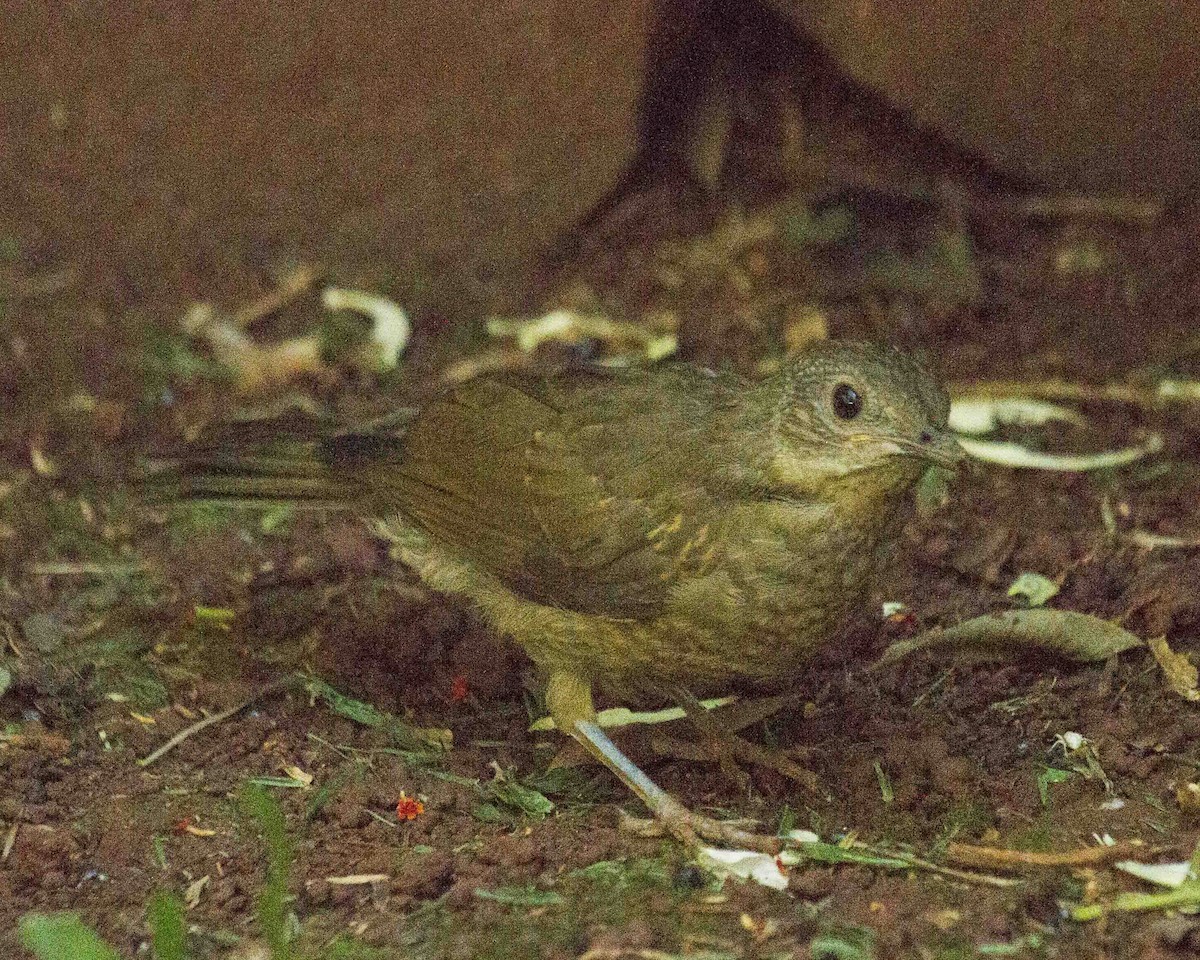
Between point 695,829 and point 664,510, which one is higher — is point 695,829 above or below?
below

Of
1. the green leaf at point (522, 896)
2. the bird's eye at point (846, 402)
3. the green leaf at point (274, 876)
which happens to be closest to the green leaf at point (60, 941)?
the green leaf at point (274, 876)

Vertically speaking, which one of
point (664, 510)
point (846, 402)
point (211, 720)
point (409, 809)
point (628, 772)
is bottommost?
point (211, 720)

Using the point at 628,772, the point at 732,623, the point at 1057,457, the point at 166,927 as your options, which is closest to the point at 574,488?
the point at 732,623

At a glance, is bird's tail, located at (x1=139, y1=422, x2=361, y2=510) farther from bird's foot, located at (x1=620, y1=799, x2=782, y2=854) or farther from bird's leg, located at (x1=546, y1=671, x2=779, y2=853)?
bird's foot, located at (x1=620, y1=799, x2=782, y2=854)

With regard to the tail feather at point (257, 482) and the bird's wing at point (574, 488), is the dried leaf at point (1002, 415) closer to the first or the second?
the bird's wing at point (574, 488)

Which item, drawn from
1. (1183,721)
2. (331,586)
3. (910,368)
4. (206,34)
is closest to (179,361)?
(206,34)

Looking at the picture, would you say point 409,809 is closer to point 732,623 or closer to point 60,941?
point 732,623

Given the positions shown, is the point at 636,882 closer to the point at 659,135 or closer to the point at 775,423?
the point at 775,423
